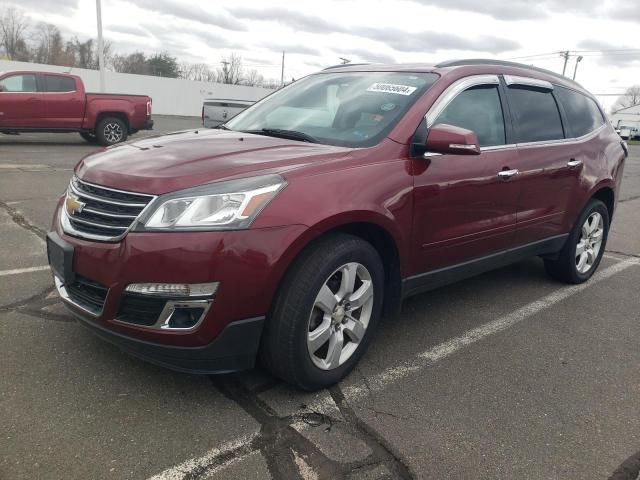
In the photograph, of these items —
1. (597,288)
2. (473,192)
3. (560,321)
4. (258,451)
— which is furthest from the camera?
(597,288)

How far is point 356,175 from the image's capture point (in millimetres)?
2863

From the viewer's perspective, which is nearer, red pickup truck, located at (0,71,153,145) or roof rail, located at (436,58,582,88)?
roof rail, located at (436,58,582,88)

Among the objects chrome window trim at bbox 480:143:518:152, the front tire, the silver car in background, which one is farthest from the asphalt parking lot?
the silver car in background

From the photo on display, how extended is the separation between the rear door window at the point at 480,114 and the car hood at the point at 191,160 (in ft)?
3.19

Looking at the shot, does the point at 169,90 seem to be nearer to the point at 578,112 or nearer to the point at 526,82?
the point at 578,112

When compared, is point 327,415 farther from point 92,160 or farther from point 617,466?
point 92,160

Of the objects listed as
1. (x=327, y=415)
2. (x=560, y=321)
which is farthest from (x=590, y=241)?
(x=327, y=415)

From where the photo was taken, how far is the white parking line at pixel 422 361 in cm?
227

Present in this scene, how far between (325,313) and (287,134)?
1.24 metres

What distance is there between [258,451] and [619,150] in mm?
4693

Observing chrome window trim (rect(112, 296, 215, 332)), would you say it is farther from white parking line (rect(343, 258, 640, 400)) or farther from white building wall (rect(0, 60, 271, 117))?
white building wall (rect(0, 60, 271, 117))

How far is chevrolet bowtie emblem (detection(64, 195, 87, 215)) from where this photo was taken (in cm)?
275

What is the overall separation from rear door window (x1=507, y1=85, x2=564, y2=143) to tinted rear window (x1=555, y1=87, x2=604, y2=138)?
0.18 m

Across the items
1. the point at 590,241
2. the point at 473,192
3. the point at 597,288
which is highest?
the point at 473,192
